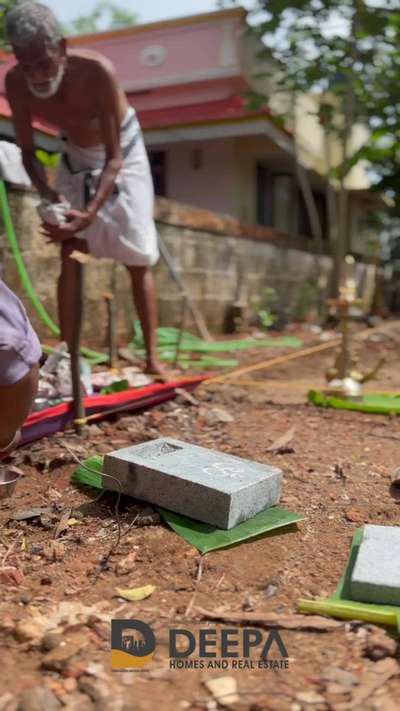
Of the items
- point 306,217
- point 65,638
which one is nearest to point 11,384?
point 65,638

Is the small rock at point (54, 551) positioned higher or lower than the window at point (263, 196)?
higher

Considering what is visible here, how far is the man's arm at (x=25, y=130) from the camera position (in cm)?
330

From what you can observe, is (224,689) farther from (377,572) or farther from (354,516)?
(354,516)

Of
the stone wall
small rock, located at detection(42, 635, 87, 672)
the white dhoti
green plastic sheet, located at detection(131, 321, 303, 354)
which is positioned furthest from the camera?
green plastic sheet, located at detection(131, 321, 303, 354)

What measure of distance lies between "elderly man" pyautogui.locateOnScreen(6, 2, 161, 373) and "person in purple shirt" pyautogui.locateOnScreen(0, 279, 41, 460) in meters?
1.12

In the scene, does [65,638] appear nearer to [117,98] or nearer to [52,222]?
[52,222]

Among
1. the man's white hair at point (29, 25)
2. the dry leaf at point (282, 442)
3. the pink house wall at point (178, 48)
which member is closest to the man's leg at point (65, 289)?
the man's white hair at point (29, 25)

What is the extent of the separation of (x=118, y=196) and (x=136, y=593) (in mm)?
2517

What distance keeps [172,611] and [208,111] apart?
9.84 metres

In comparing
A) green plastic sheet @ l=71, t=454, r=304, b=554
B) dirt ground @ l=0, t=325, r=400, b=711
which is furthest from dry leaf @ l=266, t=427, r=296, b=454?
green plastic sheet @ l=71, t=454, r=304, b=554

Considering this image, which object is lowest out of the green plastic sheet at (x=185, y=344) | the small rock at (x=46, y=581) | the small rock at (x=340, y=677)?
the green plastic sheet at (x=185, y=344)

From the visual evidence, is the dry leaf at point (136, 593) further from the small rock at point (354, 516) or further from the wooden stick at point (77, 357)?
the wooden stick at point (77, 357)

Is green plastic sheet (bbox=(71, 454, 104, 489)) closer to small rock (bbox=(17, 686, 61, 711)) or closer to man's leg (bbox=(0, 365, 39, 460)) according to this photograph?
man's leg (bbox=(0, 365, 39, 460))

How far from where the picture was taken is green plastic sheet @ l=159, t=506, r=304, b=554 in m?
1.80
